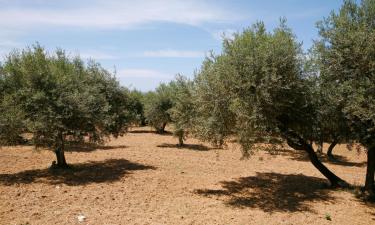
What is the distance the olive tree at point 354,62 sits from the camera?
12.7 metres

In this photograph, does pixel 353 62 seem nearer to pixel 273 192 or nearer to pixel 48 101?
pixel 273 192

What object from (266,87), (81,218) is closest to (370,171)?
(266,87)

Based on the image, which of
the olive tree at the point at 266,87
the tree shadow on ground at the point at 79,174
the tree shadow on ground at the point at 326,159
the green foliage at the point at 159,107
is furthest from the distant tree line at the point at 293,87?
the green foliage at the point at 159,107

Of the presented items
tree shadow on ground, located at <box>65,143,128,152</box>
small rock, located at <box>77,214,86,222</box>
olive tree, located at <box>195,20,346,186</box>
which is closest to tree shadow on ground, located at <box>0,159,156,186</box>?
small rock, located at <box>77,214,86,222</box>

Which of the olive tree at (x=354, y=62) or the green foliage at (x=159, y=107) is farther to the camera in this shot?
the green foliage at (x=159, y=107)

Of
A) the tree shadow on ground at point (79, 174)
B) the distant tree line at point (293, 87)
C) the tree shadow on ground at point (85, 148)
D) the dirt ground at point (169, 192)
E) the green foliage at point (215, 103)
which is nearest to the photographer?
the dirt ground at point (169, 192)

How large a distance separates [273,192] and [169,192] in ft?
16.2


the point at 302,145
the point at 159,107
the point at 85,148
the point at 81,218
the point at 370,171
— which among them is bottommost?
the point at 81,218

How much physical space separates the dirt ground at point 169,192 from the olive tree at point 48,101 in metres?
2.26

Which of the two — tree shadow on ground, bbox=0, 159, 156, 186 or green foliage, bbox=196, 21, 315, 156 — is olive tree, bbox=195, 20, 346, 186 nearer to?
green foliage, bbox=196, 21, 315, 156

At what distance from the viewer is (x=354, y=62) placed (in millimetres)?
13414

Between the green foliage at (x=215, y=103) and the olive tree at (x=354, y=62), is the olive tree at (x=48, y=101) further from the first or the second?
the olive tree at (x=354, y=62)

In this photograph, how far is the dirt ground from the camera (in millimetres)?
12125

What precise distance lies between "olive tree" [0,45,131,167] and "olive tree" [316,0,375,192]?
38.7 ft
